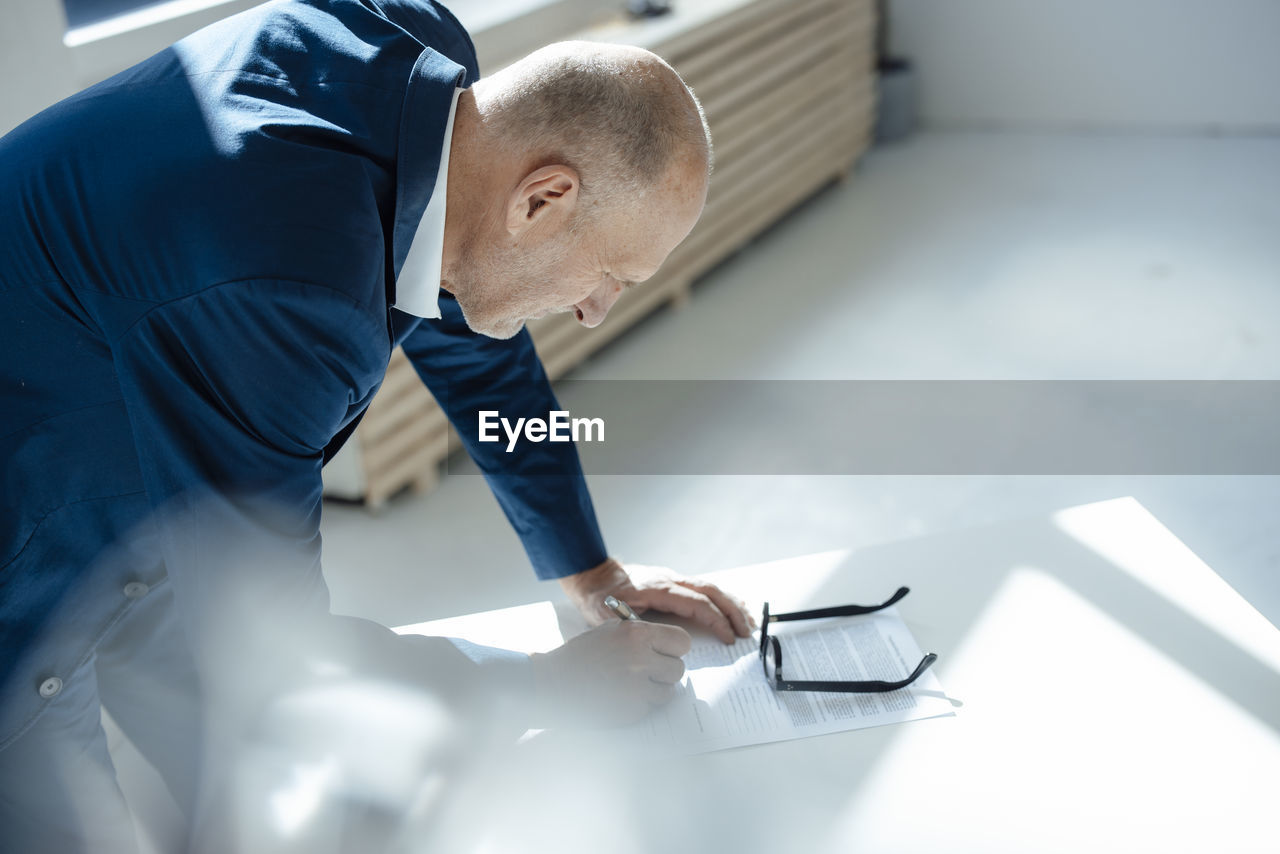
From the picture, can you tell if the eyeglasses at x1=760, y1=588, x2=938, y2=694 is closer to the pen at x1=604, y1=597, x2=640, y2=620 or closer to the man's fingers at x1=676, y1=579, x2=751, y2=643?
the man's fingers at x1=676, y1=579, x2=751, y2=643

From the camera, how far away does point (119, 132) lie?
46.4 inches

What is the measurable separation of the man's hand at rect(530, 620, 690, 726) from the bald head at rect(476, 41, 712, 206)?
0.54m

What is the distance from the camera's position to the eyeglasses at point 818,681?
1.49m

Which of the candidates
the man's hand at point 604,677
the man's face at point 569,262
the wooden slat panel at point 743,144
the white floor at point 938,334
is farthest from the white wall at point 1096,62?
the man's hand at point 604,677

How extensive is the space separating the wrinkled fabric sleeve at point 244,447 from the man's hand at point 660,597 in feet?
1.84

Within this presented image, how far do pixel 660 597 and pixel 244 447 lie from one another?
716 mm

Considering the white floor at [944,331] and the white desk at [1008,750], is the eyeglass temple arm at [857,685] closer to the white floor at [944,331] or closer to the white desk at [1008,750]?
the white desk at [1008,750]

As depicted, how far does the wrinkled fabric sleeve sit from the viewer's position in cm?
108

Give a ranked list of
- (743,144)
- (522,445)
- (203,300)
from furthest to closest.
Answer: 1. (743,144)
2. (522,445)
3. (203,300)

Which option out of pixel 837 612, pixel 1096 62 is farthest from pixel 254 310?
pixel 1096 62

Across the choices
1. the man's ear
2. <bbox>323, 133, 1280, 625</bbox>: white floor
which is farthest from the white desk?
<bbox>323, 133, 1280, 625</bbox>: white floor

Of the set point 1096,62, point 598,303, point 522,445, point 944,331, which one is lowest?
point 944,331

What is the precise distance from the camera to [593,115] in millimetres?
1305

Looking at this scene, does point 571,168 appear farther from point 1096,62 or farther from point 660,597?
point 1096,62
